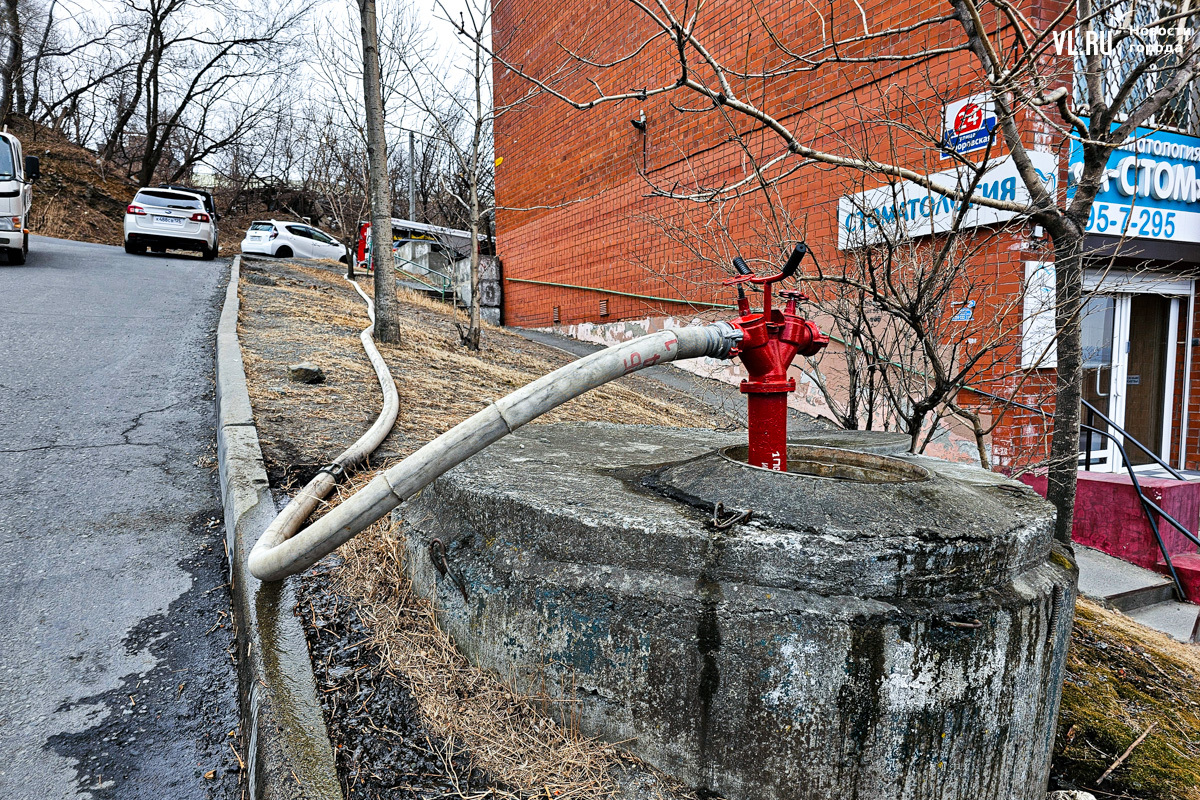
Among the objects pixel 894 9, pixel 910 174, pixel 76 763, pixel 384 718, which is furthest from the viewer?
pixel 894 9

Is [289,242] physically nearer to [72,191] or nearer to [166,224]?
[166,224]

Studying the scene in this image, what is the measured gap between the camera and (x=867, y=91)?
7863 millimetres

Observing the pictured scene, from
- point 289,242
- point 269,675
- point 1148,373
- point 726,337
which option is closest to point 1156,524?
point 1148,373

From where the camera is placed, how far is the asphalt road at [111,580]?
208cm

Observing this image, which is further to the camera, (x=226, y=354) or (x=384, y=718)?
(x=226, y=354)

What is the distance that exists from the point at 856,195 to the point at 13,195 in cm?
1163

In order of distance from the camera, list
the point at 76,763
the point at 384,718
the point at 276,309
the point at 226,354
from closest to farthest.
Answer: the point at 76,763
the point at 384,718
the point at 226,354
the point at 276,309

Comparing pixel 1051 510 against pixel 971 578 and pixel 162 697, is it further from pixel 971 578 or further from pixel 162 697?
pixel 162 697

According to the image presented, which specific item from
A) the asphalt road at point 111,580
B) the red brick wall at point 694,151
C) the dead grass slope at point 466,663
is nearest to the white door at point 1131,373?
the red brick wall at point 694,151

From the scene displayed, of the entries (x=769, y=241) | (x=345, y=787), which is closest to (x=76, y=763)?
(x=345, y=787)

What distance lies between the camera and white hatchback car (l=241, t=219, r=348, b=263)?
21578 millimetres

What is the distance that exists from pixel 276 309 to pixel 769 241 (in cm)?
665

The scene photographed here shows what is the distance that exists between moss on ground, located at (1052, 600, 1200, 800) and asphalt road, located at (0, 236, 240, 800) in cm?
311

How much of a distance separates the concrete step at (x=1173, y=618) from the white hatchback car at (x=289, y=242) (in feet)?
69.6
